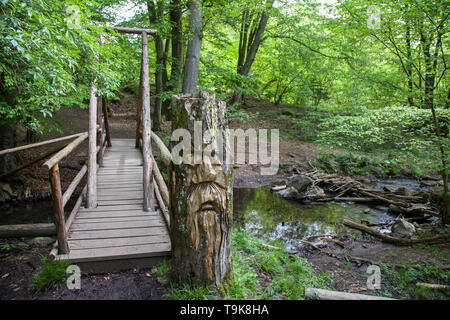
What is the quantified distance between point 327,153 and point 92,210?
10519 mm

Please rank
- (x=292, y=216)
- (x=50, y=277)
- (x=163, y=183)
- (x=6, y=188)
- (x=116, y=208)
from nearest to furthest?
(x=50, y=277)
(x=163, y=183)
(x=116, y=208)
(x=6, y=188)
(x=292, y=216)

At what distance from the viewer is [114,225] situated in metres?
3.49

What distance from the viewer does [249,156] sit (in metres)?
11.3

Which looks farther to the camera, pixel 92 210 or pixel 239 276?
pixel 92 210

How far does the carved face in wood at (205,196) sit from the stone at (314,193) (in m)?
6.43

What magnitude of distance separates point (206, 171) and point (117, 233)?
1825 millimetres

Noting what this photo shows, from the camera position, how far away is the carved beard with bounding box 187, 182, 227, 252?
2.26 m

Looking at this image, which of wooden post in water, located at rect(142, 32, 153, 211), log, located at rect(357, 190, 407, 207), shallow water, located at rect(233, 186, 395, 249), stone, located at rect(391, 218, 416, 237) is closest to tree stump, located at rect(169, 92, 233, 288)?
wooden post in water, located at rect(142, 32, 153, 211)

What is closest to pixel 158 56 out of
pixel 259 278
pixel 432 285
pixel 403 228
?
pixel 259 278

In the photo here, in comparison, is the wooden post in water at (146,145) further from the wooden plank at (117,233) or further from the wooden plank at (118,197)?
the wooden plank at (117,233)

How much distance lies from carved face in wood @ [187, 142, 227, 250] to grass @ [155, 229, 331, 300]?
0.47 m

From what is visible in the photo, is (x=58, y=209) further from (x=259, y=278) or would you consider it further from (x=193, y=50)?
(x=193, y=50)
